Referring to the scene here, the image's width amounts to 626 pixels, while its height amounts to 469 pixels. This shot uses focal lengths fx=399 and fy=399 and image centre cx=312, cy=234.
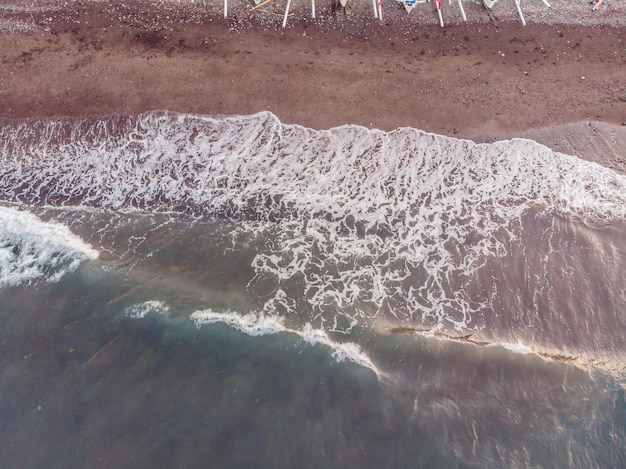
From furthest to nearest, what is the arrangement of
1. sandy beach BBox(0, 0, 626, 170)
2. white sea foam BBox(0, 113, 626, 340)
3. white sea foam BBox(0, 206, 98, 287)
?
sandy beach BBox(0, 0, 626, 170), white sea foam BBox(0, 206, 98, 287), white sea foam BBox(0, 113, 626, 340)

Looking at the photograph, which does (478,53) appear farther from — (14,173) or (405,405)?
(14,173)

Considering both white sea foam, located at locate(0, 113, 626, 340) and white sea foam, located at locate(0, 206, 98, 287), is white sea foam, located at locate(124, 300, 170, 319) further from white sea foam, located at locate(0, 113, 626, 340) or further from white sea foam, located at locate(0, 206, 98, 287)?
white sea foam, located at locate(0, 113, 626, 340)

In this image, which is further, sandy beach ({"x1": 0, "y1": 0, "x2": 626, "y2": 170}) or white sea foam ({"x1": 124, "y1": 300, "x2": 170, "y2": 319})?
sandy beach ({"x1": 0, "y1": 0, "x2": 626, "y2": 170})

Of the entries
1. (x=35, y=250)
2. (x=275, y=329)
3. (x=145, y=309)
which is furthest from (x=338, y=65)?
(x=35, y=250)

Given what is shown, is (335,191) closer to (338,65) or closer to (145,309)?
(338,65)

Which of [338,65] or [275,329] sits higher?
[338,65]

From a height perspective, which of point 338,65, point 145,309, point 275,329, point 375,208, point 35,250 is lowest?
point 275,329

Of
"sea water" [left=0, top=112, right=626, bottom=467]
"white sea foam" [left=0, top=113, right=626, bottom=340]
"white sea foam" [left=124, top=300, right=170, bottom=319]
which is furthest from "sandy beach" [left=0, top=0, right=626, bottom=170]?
→ "white sea foam" [left=124, top=300, right=170, bottom=319]
